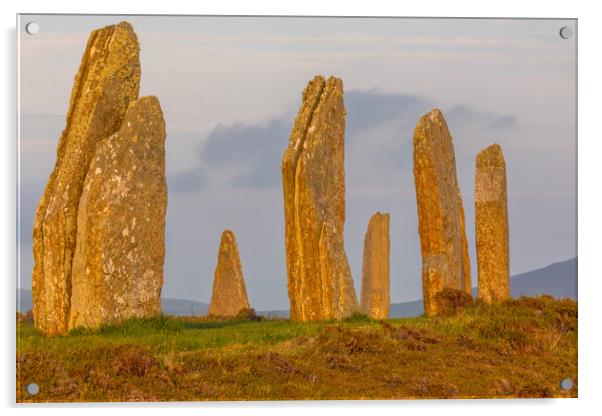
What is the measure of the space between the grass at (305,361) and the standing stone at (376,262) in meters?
11.8

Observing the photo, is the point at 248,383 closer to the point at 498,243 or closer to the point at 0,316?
the point at 0,316

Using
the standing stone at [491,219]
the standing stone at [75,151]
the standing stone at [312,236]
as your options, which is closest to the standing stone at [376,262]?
the standing stone at [491,219]

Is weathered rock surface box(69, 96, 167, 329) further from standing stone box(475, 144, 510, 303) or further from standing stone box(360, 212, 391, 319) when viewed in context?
standing stone box(360, 212, 391, 319)

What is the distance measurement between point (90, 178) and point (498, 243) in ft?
34.2

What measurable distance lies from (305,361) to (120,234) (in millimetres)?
3636

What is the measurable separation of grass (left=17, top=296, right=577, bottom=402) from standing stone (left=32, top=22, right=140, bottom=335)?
24.5 inches

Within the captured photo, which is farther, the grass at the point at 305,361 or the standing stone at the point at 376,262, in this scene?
the standing stone at the point at 376,262

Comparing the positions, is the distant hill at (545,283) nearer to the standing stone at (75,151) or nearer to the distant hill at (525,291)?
the distant hill at (525,291)

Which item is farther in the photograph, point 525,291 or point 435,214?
point 435,214

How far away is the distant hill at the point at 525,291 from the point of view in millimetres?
22391

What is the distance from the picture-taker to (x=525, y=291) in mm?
27641

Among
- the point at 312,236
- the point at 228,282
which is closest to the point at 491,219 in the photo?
the point at 312,236

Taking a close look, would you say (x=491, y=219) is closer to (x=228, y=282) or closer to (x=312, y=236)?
(x=312, y=236)
